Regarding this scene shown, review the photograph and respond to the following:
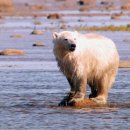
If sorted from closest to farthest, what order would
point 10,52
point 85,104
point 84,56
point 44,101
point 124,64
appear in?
point 84,56 → point 85,104 → point 44,101 → point 124,64 → point 10,52

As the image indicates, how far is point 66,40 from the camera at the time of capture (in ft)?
54.4

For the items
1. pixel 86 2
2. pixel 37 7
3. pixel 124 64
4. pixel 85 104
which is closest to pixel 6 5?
pixel 37 7

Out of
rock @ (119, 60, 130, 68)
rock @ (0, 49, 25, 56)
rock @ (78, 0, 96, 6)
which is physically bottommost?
rock @ (78, 0, 96, 6)

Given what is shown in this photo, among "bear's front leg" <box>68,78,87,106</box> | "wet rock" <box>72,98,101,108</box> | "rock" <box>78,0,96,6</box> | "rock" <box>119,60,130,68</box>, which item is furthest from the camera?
"rock" <box>78,0,96,6</box>

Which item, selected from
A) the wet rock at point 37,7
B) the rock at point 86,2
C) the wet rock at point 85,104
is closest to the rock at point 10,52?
the wet rock at point 85,104

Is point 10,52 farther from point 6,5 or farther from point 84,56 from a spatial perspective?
point 6,5

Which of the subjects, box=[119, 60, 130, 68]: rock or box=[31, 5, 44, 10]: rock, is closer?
box=[119, 60, 130, 68]: rock

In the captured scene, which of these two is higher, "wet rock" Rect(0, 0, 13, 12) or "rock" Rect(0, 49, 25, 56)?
"rock" Rect(0, 49, 25, 56)

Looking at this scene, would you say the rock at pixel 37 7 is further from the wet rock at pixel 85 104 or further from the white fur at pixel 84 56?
the wet rock at pixel 85 104

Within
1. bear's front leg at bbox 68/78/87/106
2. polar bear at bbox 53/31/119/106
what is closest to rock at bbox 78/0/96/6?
polar bear at bbox 53/31/119/106

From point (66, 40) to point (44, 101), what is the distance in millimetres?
1964

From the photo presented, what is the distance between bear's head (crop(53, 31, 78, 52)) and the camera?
1642cm

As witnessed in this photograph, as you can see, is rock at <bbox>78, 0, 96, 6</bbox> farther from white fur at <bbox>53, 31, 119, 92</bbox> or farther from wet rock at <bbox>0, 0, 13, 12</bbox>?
white fur at <bbox>53, 31, 119, 92</bbox>

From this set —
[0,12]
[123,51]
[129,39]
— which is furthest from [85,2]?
[123,51]
